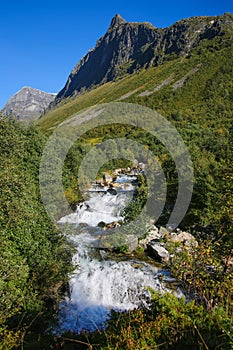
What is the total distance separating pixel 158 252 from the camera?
19.2 metres

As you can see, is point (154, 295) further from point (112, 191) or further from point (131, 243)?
point (112, 191)

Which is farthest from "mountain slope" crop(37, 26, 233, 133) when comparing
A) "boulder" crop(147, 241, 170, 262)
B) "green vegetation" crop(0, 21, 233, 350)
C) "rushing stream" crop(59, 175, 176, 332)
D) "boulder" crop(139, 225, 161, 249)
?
"rushing stream" crop(59, 175, 176, 332)

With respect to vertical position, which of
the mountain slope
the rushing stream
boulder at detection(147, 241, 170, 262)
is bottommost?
the rushing stream

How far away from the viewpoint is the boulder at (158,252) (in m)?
19.0

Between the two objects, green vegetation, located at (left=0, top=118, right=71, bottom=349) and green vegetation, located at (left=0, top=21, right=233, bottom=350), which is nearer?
green vegetation, located at (left=0, top=21, right=233, bottom=350)

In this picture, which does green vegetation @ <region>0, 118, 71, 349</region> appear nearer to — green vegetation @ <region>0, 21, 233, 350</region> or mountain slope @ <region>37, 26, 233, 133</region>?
green vegetation @ <region>0, 21, 233, 350</region>

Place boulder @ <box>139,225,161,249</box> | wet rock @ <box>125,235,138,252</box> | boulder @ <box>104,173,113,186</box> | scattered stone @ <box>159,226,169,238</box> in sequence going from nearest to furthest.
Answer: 1. wet rock @ <box>125,235,138,252</box>
2. boulder @ <box>139,225,161,249</box>
3. scattered stone @ <box>159,226,169,238</box>
4. boulder @ <box>104,173,113,186</box>

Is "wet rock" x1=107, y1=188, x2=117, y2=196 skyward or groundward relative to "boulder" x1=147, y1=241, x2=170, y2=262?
skyward

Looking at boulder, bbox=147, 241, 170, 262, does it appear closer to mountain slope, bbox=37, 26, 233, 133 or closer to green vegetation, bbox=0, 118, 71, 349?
green vegetation, bbox=0, 118, 71, 349

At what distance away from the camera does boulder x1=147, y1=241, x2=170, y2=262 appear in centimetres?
1897

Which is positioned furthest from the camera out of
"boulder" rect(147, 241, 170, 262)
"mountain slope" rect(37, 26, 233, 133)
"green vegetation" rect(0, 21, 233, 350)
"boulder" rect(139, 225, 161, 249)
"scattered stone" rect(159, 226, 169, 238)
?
"mountain slope" rect(37, 26, 233, 133)

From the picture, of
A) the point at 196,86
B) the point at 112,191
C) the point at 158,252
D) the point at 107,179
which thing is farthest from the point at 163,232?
the point at 196,86

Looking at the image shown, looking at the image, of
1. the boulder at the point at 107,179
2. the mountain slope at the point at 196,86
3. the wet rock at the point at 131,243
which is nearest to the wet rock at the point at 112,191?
the boulder at the point at 107,179

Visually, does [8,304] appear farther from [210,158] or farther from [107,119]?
[107,119]
